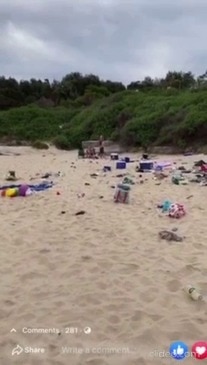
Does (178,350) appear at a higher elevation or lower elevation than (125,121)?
lower

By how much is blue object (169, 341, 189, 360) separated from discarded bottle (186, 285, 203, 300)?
67 cm

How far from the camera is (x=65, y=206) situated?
24.3ft

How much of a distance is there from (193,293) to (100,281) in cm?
85

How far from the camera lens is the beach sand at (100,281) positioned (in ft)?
10.1

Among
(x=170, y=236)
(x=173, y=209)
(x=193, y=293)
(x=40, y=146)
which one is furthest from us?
(x=40, y=146)

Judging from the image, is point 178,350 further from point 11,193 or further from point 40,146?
point 40,146

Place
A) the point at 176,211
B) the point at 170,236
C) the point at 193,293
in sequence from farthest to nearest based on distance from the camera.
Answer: the point at 176,211
the point at 170,236
the point at 193,293

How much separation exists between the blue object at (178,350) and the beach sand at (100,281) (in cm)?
4

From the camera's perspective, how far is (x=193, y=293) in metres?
3.74

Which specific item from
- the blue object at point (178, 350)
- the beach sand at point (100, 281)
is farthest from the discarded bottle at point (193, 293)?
the blue object at point (178, 350)

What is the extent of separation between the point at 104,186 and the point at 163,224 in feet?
11.3

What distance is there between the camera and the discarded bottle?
12.1 ft

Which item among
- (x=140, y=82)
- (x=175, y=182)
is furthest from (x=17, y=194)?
(x=140, y=82)

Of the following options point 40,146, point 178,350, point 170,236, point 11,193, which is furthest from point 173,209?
point 40,146
